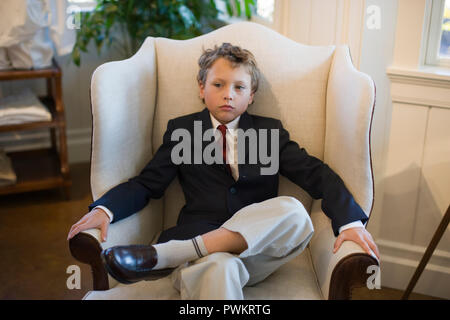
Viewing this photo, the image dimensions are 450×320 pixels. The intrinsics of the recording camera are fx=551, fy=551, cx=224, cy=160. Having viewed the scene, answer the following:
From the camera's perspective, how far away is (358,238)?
1.45m

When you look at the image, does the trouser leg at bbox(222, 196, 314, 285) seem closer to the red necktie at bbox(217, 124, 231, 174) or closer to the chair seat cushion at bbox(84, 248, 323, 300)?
the chair seat cushion at bbox(84, 248, 323, 300)

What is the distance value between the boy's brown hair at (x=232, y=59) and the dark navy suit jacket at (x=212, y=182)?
119 mm

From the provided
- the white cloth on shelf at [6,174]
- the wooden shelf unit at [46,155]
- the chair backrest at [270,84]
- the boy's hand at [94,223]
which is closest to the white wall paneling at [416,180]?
the chair backrest at [270,84]

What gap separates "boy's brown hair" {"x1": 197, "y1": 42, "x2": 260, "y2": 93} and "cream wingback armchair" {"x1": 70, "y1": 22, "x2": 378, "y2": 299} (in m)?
0.07

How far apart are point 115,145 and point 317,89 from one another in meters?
0.68

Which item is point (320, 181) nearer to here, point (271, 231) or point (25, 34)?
point (271, 231)

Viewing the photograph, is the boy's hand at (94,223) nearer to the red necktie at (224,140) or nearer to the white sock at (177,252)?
the white sock at (177,252)

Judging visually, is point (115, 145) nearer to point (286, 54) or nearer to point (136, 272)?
point (136, 272)

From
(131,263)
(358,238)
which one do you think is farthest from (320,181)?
(131,263)

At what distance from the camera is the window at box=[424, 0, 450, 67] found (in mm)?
1957

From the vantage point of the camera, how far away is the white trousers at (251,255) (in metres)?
1.34
